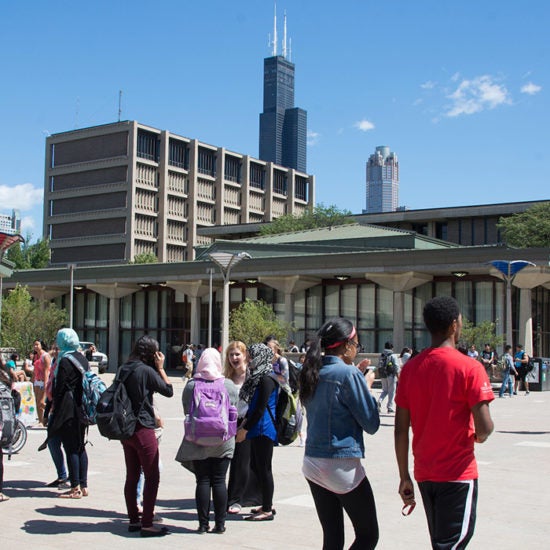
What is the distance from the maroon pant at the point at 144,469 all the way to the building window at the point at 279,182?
125 metres

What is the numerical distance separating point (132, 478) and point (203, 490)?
2.17ft

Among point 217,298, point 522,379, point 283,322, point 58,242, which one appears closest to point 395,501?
point 522,379

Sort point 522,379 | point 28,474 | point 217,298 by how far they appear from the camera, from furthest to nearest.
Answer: point 217,298
point 522,379
point 28,474

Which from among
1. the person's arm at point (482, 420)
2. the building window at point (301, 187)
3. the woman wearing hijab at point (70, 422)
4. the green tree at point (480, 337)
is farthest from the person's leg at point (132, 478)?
the building window at point (301, 187)

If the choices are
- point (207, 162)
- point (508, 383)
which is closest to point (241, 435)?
point (508, 383)

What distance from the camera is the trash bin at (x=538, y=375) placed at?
33188mm

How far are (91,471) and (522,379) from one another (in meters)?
23.4

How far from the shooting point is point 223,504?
7688 mm

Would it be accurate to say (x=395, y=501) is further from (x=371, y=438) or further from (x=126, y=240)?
(x=126, y=240)

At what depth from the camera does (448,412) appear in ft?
15.2

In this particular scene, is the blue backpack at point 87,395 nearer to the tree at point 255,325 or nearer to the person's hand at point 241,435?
the person's hand at point 241,435

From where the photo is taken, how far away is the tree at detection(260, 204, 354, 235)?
94500 mm

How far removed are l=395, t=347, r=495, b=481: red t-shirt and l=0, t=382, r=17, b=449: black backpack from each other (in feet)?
17.7

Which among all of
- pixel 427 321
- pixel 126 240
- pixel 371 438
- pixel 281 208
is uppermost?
pixel 281 208
